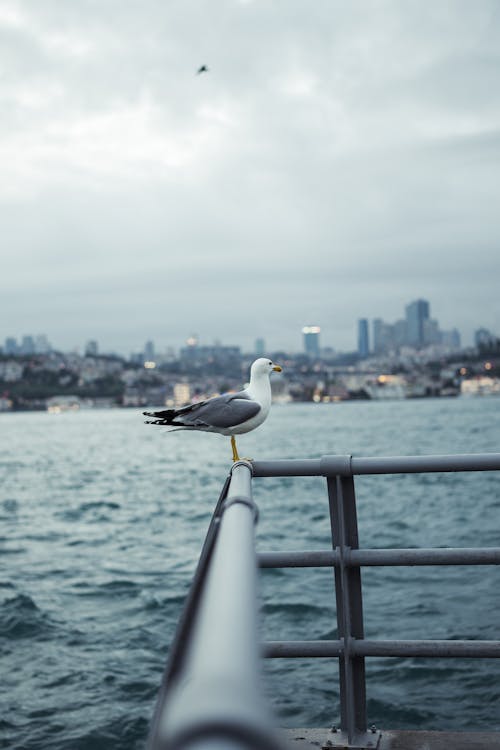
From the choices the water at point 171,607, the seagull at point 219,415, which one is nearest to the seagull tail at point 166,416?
the seagull at point 219,415

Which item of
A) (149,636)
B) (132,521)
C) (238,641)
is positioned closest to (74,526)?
(132,521)

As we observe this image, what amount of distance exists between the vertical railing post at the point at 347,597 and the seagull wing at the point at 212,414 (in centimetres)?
54

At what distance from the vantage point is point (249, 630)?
0.67 meters

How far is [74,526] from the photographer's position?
22.5m

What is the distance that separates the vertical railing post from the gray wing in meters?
0.54

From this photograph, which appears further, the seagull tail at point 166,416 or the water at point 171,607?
the water at point 171,607

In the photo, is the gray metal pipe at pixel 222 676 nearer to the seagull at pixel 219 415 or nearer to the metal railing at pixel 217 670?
the metal railing at pixel 217 670

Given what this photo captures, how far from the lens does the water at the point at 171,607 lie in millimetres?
7289

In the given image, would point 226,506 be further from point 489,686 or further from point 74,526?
point 74,526

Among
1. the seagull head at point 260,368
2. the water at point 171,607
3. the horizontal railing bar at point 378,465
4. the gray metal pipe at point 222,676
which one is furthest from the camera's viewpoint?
the water at point 171,607

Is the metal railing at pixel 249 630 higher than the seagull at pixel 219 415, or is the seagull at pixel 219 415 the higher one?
the seagull at pixel 219 415

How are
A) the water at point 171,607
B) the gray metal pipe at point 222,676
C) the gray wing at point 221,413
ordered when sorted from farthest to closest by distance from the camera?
the water at point 171,607 < the gray wing at point 221,413 < the gray metal pipe at point 222,676

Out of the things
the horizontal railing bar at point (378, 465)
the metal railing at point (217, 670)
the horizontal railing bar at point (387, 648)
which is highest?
the metal railing at point (217, 670)

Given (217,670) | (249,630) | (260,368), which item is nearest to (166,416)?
(260,368)
